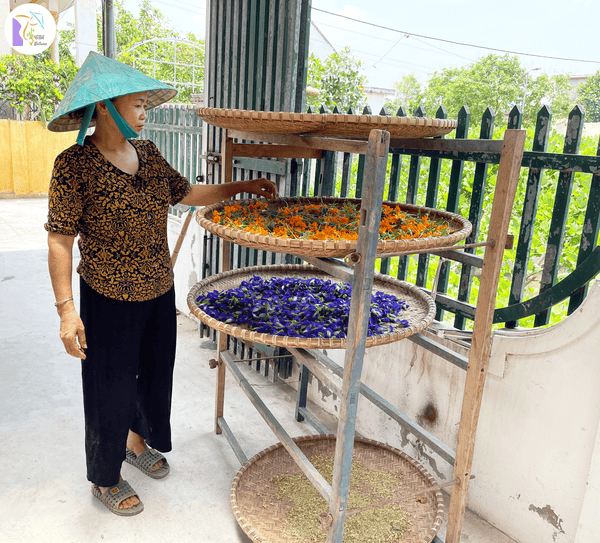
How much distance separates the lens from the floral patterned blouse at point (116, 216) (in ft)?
5.92

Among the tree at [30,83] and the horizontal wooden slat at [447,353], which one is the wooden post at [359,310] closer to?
the horizontal wooden slat at [447,353]

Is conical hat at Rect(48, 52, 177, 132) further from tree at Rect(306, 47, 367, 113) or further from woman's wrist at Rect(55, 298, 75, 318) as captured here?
tree at Rect(306, 47, 367, 113)

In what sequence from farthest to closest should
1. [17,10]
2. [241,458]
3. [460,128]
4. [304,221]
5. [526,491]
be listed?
[17,10] → [241,458] → [460,128] → [526,491] → [304,221]

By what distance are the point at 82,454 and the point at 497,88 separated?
3646cm

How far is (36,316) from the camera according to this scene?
4.43m

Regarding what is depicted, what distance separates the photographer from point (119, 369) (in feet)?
6.86

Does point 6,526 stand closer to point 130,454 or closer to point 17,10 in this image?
point 130,454

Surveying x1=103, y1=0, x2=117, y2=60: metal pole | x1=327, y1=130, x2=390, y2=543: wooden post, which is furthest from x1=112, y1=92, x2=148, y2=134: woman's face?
x1=103, y1=0, x2=117, y2=60: metal pole

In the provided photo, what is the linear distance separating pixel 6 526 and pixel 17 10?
48.3 ft

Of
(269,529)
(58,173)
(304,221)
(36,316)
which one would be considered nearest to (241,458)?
(269,529)

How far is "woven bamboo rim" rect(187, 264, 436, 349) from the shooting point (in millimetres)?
1698

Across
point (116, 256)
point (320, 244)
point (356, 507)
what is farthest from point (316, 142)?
point (356, 507)

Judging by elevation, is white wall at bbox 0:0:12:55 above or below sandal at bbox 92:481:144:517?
→ above

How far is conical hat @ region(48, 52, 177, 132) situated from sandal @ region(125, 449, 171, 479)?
155 cm
